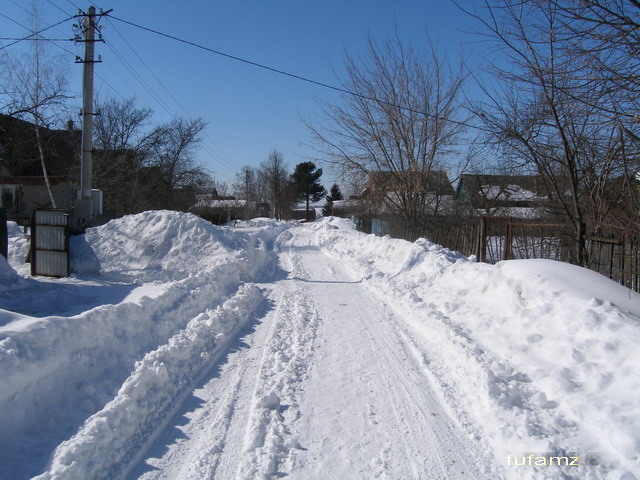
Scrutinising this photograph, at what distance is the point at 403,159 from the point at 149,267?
36.5 feet

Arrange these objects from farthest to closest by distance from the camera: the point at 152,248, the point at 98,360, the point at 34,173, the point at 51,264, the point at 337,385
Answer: the point at 34,173
the point at 152,248
the point at 51,264
the point at 98,360
the point at 337,385

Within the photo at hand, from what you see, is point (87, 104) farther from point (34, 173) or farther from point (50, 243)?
point (34, 173)

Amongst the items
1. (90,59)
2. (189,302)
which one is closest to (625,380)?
(189,302)

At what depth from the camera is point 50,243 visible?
13031 mm

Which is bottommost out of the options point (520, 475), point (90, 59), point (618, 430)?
point (520, 475)

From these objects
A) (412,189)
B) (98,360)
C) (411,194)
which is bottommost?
(98,360)

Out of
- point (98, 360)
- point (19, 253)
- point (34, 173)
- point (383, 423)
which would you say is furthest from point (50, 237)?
point (34, 173)

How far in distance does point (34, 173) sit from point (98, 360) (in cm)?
4538

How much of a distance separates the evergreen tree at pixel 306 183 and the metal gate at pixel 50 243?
6436cm

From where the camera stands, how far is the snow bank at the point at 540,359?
352 cm

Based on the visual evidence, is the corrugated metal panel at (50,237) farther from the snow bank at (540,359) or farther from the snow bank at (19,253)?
the snow bank at (540,359)

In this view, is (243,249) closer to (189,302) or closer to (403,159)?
(189,302)

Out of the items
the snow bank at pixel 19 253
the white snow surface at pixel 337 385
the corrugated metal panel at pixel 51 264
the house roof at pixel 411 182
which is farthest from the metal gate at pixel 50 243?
the house roof at pixel 411 182

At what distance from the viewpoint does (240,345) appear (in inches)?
246
